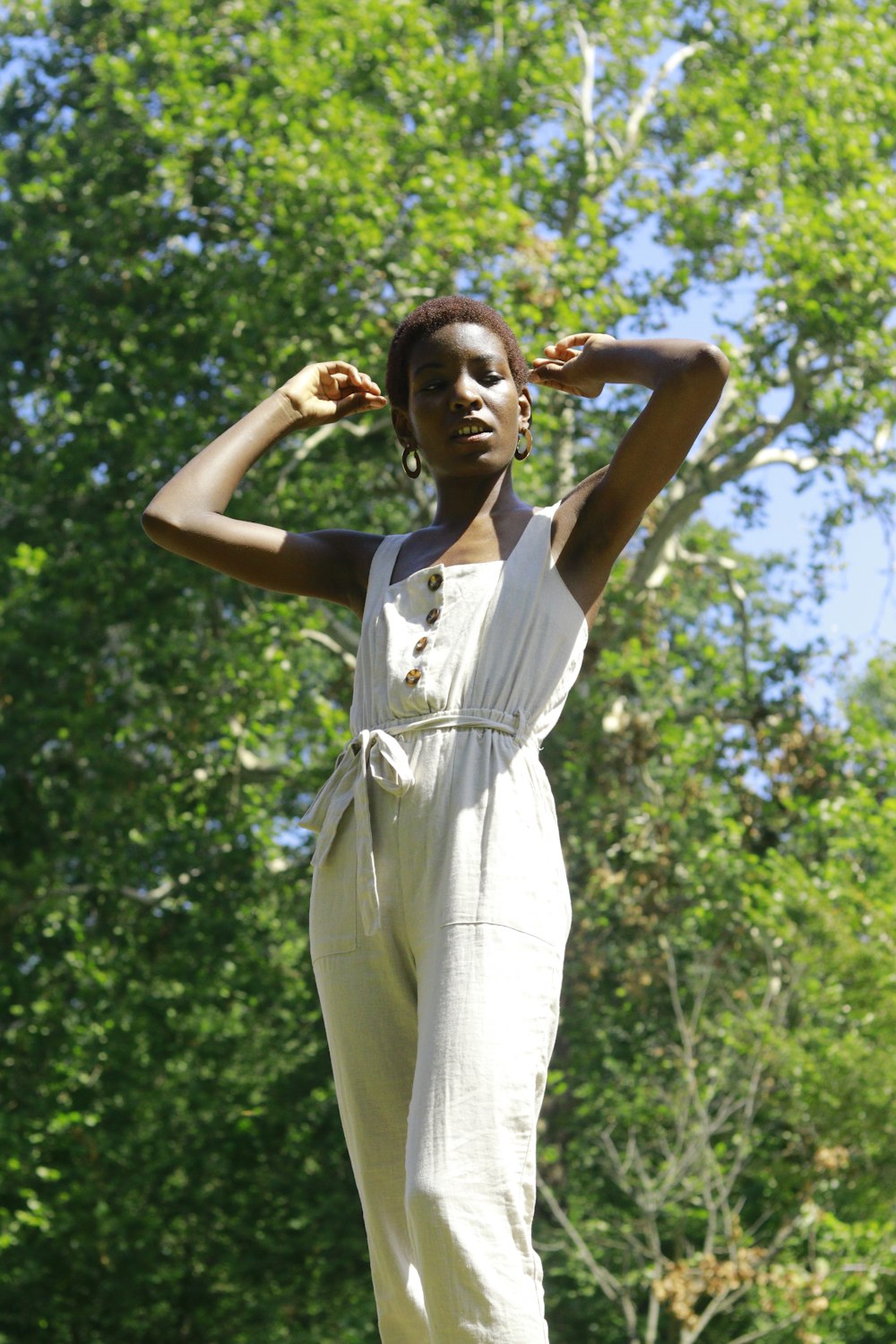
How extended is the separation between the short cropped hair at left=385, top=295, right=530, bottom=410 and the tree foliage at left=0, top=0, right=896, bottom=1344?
7.41 metres

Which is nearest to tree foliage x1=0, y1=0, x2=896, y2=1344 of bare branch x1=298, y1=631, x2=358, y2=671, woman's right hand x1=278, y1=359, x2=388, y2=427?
bare branch x1=298, y1=631, x2=358, y2=671

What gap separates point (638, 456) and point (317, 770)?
8.26m

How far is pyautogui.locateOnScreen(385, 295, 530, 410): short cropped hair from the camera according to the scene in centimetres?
246

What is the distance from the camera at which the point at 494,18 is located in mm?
13484

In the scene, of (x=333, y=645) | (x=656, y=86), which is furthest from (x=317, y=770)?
(x=656, y=86)

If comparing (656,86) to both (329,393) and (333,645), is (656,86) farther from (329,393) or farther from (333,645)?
(329,393)

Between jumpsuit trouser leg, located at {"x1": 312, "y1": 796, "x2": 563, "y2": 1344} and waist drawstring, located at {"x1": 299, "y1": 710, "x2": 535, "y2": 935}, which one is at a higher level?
waist drawstring, located at {"x1": 299, "y1": 710, "x2": 535, "y2": 935}

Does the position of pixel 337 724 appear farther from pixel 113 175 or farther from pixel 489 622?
pixel 489 622

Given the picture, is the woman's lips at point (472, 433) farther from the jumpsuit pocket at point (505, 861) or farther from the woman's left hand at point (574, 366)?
the jumpsuit pocket at point (505, 861)

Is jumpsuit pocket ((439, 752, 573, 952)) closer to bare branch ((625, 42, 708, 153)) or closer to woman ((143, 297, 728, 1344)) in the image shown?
woman ((143, 297, 728, 1344))

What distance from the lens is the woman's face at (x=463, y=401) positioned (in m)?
2.41

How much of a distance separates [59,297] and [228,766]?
3713mm

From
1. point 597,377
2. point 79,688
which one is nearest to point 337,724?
point 79,688

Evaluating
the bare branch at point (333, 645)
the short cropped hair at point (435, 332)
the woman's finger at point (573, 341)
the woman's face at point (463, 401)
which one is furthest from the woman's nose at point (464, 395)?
the bare branch at point (333, 645)
